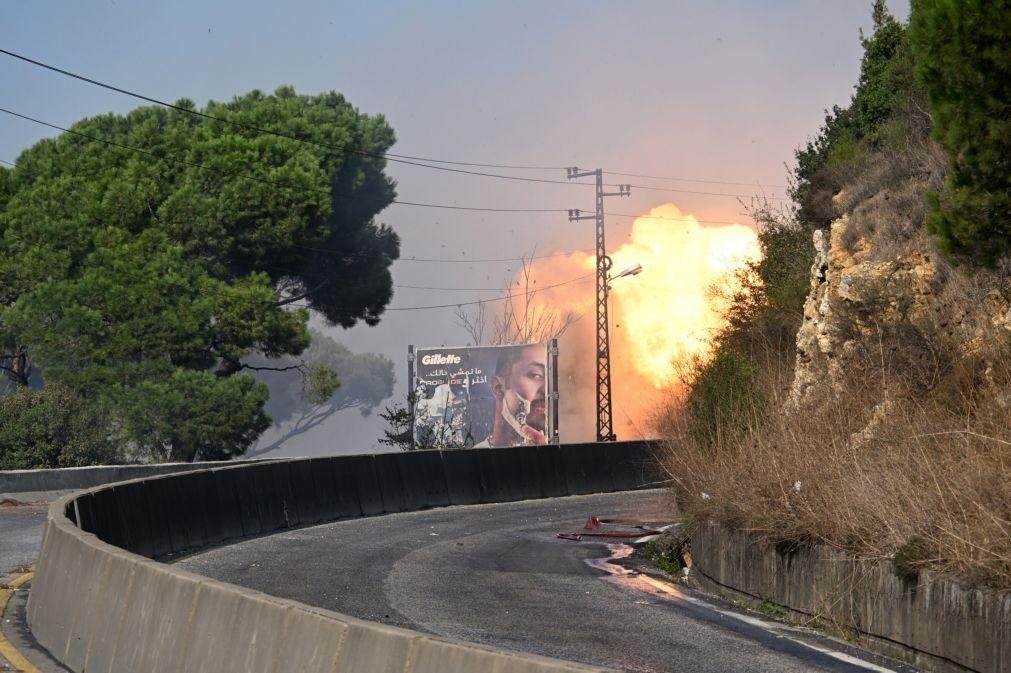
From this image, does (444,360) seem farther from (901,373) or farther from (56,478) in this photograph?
(901,373)

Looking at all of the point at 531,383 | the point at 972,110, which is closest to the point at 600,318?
the point at 531,383

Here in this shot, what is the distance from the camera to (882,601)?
511 inches

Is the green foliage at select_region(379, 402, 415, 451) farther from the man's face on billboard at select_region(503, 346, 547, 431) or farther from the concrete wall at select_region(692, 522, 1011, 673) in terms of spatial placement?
the concrete wall at select_region(692, 522, 1011, 673)

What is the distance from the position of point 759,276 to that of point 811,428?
24.0m

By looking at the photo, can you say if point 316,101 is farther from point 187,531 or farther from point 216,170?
point 187,531

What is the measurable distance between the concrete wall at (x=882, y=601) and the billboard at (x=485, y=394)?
5382 centimetres

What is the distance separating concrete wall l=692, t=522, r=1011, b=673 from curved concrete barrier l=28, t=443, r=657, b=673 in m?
5.35

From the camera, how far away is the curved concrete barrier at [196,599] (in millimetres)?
7293

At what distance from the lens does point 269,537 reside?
77.6 feet

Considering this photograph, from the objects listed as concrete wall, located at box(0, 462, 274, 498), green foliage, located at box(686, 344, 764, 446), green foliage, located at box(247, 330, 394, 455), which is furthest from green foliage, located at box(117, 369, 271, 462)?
green foliage, located at box(247, 330, 394, 455)

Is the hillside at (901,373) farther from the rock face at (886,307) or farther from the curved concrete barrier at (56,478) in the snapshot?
the curved concrete barrier at (56,478)

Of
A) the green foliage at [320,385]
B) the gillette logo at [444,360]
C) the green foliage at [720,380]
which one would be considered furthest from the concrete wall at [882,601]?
the gillette logo at [444,360]

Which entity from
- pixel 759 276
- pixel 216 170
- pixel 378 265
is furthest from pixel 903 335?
pixel 378 265

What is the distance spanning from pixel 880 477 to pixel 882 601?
1681mm
